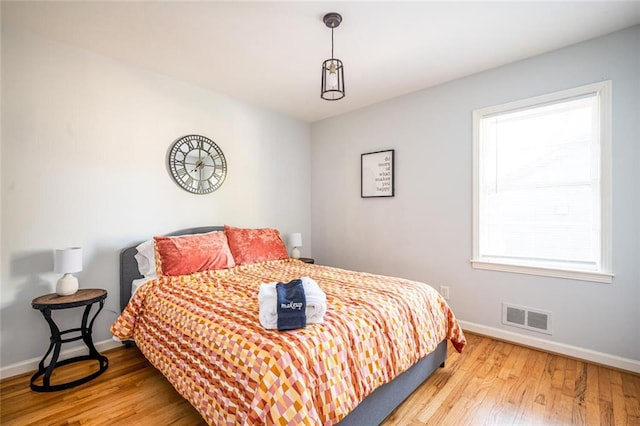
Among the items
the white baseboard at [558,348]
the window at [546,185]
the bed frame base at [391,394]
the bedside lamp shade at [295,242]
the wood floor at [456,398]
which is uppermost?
the window at [546,185]

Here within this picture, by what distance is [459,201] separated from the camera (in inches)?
120

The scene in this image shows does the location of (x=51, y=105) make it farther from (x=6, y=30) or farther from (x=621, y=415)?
(x=621, y=415)

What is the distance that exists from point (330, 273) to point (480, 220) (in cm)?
158

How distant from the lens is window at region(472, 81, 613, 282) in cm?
236

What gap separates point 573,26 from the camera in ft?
7.25

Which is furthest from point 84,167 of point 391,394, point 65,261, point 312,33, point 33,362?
point 391,394

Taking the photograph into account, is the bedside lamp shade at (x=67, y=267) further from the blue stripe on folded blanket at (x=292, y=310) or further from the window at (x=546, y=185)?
the window at (x=546, y=185)

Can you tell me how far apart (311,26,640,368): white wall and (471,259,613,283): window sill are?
5 centimetres

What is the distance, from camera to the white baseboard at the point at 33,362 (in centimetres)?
217

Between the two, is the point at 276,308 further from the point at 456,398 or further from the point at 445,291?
the point at 445,291

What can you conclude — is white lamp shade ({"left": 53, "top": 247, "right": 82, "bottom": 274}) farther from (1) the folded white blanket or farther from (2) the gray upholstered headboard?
(1) the folded white blanket

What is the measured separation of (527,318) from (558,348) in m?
0.29

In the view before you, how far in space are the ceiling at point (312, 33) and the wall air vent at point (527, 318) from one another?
2261mm

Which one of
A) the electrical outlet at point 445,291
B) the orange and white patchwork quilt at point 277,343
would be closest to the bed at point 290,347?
the orange and white patchwork quilt at point 277,343
